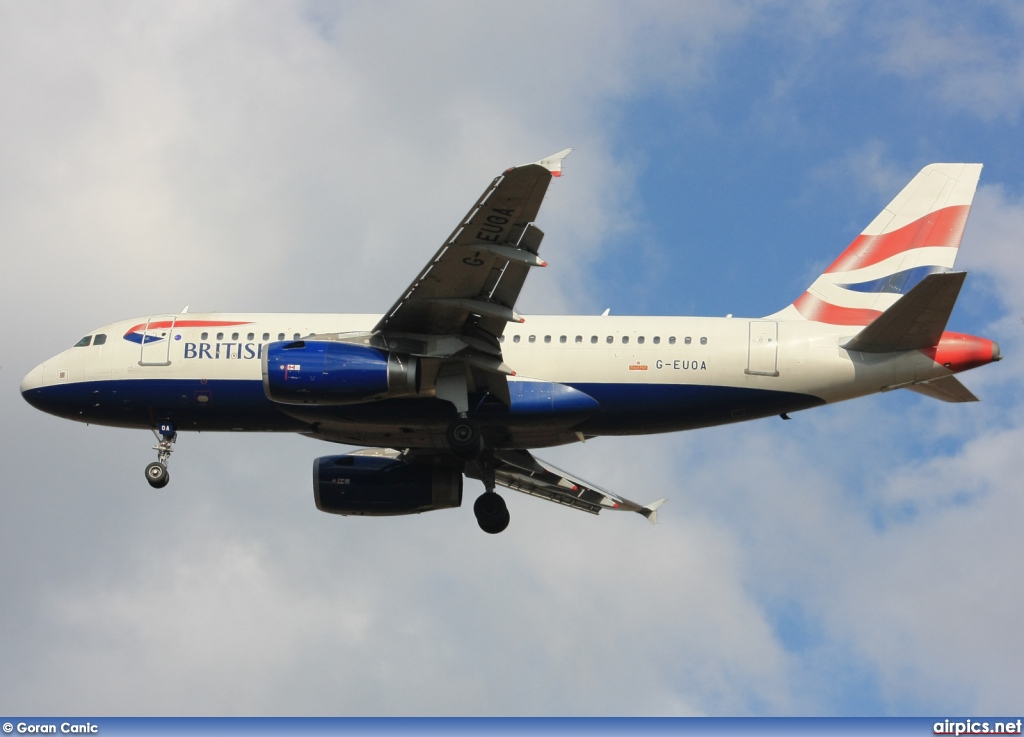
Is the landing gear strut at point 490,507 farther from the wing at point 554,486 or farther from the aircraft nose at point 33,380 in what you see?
the aircraft nose at point 33,380

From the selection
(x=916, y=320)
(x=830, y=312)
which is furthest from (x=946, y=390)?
(x=830, y=312)

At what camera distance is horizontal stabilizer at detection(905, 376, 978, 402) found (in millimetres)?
39938

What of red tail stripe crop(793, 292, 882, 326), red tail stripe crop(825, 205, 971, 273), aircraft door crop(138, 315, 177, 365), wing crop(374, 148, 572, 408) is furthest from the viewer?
red tail stripe crop(825, 205, 971, 273)

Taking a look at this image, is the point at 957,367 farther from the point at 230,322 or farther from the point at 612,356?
the point at 230,322

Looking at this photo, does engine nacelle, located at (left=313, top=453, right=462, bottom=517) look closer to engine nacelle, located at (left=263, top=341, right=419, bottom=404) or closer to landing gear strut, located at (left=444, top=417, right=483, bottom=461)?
landing gear strut, located at (left=444, top=417, right=483, bottom=461)

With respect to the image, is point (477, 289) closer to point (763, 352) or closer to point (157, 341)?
point (763, 352)

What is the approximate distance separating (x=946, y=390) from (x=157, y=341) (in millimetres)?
20692

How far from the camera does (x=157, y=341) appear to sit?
140 feet

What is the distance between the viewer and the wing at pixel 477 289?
34.5 metres

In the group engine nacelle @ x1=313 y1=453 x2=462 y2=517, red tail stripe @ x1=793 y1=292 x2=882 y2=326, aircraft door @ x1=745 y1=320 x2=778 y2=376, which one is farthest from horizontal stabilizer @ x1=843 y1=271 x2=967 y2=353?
engine nacelle @ x1=313 y1=453 x2=462 y2=517

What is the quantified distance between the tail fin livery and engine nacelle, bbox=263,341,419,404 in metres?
10.7
